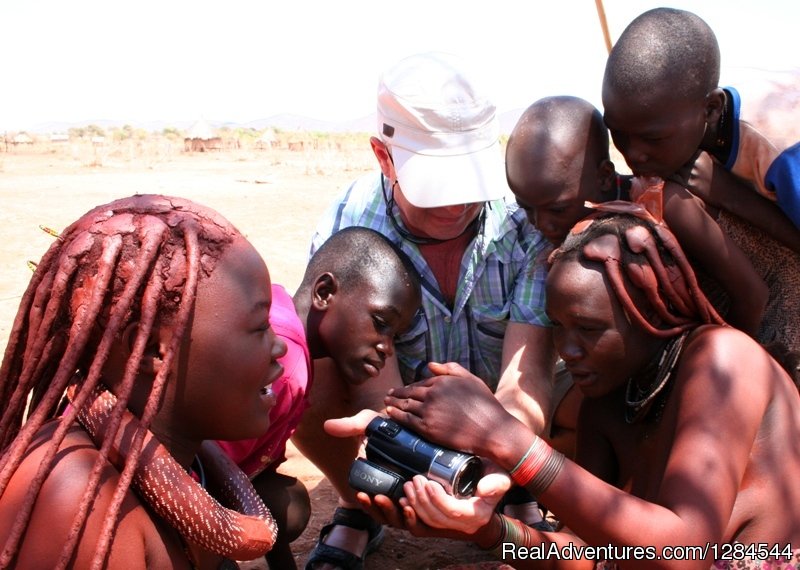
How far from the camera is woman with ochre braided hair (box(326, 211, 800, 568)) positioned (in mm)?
2037

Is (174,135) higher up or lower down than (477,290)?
lower down

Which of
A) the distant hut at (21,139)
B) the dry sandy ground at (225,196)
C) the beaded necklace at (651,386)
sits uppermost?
the beaded necklace at (651,386)

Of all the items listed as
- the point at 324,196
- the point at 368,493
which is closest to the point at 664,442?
the point at 368,493

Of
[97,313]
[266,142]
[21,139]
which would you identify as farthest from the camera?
[266,142]

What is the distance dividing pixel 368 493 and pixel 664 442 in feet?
2.68

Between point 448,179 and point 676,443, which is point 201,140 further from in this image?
point 676,443

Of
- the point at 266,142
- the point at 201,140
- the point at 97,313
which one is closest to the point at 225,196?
the point at 97,313

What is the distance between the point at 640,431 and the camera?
2549 mm

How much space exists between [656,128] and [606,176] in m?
0.31

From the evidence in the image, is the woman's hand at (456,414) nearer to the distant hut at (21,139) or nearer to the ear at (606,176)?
the ear at (606,176)

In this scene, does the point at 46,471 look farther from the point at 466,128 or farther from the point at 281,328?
the point at 466,128

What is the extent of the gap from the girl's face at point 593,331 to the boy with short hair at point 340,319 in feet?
→ 2.22

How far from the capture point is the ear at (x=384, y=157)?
3201mm

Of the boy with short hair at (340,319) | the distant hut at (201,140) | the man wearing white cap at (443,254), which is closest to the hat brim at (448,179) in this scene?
the man wearing white cap at (443,254)
